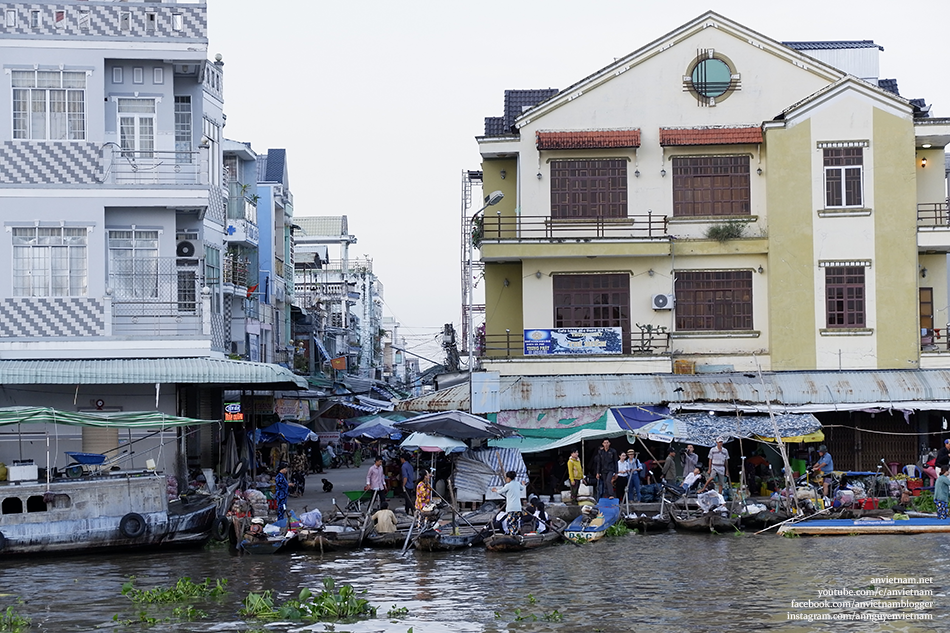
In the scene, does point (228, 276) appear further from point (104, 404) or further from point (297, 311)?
point (297, 311)

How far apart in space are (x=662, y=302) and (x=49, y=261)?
677 inches

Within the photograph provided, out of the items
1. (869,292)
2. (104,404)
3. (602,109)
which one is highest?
(602,109)

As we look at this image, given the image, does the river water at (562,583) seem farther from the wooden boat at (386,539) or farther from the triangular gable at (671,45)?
the triangular gable at (671,45)

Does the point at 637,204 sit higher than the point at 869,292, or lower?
higher

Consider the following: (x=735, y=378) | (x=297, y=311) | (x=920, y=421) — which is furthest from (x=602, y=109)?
(x=297, y=311)

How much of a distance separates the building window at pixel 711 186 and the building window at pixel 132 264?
1549 cm

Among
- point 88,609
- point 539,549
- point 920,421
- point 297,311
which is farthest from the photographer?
point 297,311

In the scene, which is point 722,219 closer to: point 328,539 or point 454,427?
point 454,427

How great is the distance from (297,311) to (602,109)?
29.6 meters

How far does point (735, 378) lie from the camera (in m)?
35.7

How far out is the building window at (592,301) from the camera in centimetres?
3734

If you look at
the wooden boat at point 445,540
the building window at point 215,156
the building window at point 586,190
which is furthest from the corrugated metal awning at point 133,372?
the building window at point 586,190

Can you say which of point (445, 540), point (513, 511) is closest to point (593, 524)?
point (513, 511)

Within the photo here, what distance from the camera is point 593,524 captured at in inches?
1107
